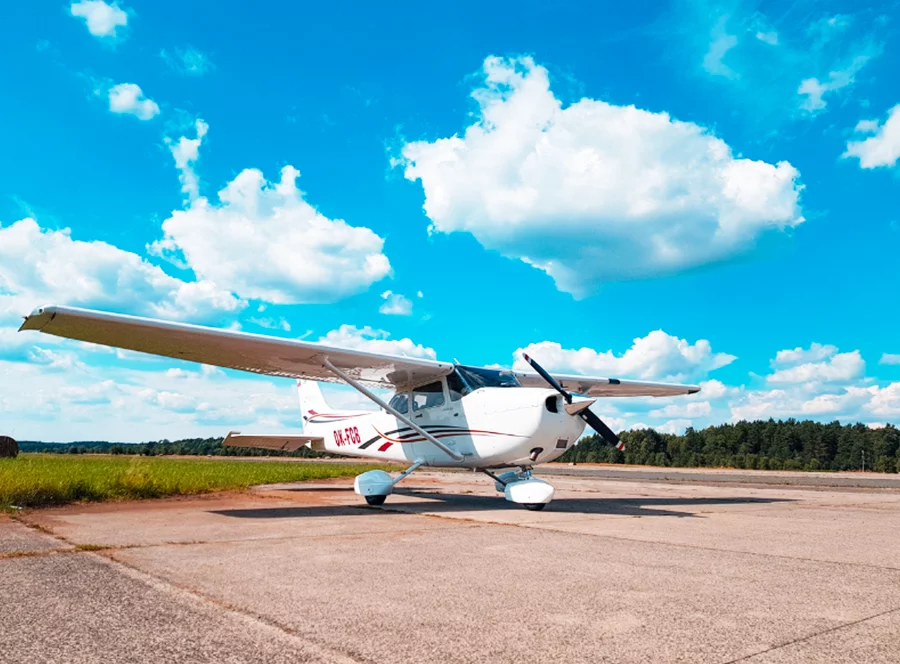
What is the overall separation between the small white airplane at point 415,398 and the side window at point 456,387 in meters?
0.02

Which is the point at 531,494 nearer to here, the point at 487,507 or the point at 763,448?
the point at 487,507

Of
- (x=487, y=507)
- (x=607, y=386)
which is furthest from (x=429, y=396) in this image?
(x=607, y=386)

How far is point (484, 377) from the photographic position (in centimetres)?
1202

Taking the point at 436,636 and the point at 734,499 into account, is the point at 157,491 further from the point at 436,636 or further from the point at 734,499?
the point at 734,499

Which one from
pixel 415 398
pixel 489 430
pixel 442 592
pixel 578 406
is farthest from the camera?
pixel 415 398

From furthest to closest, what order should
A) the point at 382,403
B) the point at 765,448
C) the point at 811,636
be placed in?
the point at 765,448 → the point at 382,403 → the point at 811,636

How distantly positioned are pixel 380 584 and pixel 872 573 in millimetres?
4015

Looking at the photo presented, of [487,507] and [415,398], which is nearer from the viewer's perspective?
[487,507]

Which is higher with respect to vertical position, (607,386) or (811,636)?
(607,386)

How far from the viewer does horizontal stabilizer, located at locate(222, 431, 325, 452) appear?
1656cm

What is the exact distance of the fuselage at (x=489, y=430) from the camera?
34.2 ft

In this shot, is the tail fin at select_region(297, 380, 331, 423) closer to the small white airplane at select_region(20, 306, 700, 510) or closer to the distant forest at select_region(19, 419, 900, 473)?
the small white airplane at select_region(20, 306, 700, 510)

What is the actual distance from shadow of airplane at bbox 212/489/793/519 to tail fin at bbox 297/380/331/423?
3.87m

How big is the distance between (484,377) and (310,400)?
7.33m
